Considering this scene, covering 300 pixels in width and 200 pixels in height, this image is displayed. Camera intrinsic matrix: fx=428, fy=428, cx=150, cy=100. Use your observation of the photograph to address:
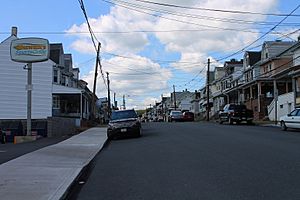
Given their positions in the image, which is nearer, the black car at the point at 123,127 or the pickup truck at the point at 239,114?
the black car at the point at 123,127

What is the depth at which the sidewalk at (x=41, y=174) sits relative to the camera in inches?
317

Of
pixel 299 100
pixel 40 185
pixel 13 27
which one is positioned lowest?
pixel 40 185

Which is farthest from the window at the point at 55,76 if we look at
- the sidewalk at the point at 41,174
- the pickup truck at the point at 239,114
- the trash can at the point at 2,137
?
the sidewalk at the point at 41,174

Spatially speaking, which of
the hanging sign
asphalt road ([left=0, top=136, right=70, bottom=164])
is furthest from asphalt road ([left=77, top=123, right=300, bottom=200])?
the hanging sign

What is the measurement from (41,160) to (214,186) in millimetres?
6687

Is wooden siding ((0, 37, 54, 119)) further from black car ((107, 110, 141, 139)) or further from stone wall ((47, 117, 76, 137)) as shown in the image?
black car ((107, 110, 141, 139))

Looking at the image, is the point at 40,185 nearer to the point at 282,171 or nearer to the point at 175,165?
the point at 175,165

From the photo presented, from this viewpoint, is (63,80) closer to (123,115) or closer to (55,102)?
(55,102)

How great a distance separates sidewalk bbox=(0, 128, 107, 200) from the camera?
806 cm

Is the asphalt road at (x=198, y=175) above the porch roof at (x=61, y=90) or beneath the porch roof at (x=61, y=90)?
beneath

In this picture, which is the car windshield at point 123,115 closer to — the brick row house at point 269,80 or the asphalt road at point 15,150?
the asphalt road at point 15,150

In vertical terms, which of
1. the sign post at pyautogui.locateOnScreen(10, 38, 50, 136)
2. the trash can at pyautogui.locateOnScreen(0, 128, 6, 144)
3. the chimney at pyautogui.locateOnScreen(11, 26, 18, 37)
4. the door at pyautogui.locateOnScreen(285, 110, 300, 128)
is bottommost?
the trash can at pyautogui.locateOnScreen(0, 128, 6, 144)

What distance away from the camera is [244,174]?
31.7ft

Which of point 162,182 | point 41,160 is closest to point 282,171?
point 162,182
